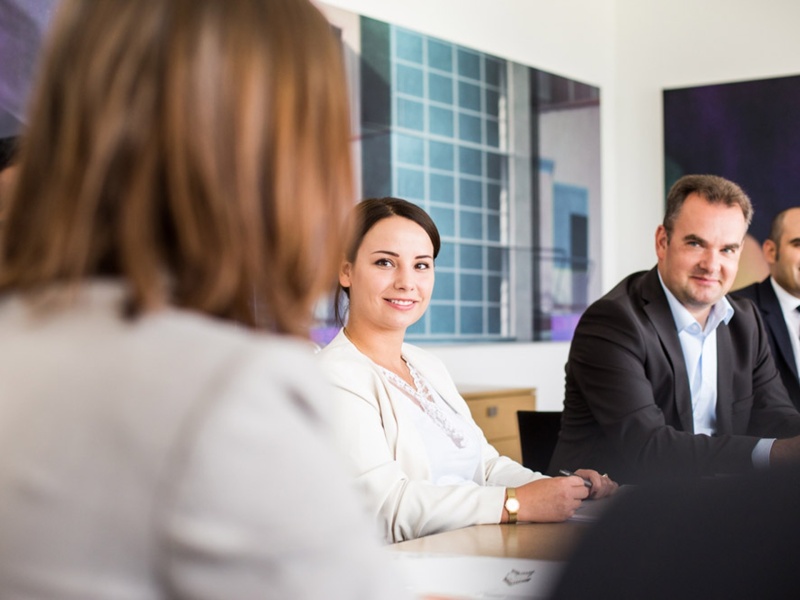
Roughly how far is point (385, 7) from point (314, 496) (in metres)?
4.97

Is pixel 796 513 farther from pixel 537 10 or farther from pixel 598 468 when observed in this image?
pixel 537 10

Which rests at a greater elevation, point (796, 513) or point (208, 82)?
point (208, 82)

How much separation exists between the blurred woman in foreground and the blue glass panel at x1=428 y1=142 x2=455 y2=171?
4797 mm

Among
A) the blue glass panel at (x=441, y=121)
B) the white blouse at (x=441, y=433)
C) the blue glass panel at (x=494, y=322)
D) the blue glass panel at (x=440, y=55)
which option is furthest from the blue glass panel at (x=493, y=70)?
the white blouse at (x=441, y=433)

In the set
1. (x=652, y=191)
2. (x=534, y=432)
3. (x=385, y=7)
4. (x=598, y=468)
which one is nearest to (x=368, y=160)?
(x=385, y=7)

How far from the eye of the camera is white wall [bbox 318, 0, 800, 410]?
20.6 feet

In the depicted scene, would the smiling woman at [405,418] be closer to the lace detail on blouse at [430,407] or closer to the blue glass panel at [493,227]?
the lace detail on blouse at [430,407]

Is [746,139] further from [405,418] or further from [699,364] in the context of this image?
[405,418]

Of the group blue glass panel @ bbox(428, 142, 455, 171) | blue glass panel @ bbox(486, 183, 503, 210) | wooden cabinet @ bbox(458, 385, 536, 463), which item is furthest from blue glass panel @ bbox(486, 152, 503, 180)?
wooden cabinet @ bbox(458, 385, 536, 463)

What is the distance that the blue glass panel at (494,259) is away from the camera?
603 cm

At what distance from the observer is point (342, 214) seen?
861 mm

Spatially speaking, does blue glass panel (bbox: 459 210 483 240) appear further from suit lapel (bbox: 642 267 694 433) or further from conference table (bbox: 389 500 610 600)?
conference table (bbox: 389 500 610 600)

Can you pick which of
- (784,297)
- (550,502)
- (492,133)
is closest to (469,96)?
(492,133)

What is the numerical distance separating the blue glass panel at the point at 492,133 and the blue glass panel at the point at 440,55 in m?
0.46
